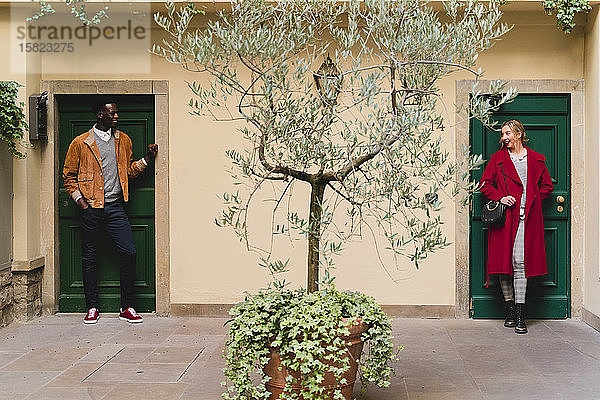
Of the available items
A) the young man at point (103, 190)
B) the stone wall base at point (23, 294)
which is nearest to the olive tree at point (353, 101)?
the young man at point (103, 190)

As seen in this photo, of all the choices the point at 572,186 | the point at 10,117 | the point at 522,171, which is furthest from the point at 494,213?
the point at 10,117

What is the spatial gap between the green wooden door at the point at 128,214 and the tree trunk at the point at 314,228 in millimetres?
3456

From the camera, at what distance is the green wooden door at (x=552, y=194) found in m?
7.55

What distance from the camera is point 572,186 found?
754 cm

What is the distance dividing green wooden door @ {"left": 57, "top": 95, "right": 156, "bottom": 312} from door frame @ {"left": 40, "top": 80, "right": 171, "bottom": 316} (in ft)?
0.26

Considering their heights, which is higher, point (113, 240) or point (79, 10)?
point (79, 10)

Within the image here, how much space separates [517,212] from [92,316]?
4.10 m

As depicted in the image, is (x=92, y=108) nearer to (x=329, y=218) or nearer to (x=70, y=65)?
(x=70, y=65)

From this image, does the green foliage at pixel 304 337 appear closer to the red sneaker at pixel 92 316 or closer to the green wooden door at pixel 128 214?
the red sneaker at pixel 92 316

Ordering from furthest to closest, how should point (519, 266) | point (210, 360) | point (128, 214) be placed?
point (128, 214)
point (519, 266)
point (210, 360)

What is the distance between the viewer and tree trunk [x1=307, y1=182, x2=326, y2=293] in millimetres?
4562

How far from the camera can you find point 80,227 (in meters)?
7.91

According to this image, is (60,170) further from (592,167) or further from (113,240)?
(592,167)

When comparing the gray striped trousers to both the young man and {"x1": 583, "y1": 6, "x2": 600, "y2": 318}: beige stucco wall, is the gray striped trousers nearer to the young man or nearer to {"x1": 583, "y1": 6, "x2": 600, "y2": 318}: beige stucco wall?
{"x1": 583, "y1": 6, "x2": 600, "y2": 318}: beige stucco wall
